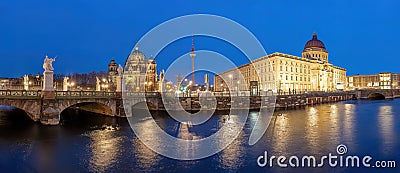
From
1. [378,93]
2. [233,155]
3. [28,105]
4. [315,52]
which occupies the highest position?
[315,52]

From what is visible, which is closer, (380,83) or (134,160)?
(134,160)

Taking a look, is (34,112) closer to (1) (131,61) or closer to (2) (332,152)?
(2) (332,152)

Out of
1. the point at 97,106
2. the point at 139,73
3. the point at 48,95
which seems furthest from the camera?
the point at 139,73

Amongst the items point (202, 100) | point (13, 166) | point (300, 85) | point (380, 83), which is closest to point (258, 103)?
point (202, 100)

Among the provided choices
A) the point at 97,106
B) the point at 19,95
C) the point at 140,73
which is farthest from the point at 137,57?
the point at 19,95

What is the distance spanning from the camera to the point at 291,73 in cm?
11719

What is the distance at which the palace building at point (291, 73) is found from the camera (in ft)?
362

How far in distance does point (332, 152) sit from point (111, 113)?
107 feet

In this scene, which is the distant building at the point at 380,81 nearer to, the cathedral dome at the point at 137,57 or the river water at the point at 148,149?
the cathedral dome at the point at 137,57

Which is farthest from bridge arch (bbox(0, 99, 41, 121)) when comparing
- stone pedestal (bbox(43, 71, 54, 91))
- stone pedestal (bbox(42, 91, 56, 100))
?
stone pedestal (bbox(43, 71, 54, 91))

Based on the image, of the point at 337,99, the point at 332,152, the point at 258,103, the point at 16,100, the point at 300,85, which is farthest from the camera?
the point at 300,85

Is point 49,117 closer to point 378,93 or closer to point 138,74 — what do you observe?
point 138,74

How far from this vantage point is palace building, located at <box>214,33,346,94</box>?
110m

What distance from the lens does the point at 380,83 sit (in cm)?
17825
